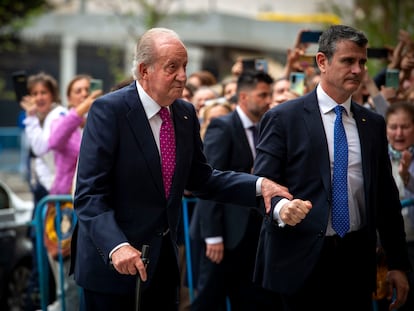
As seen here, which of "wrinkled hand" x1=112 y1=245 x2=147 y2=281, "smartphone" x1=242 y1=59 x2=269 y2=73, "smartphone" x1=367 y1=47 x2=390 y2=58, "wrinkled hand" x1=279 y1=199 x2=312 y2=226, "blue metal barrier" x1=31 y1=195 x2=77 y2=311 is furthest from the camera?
"smartphone" x1=242 y1=59 x2=269 y2=73

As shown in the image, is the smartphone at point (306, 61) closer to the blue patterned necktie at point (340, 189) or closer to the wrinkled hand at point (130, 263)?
the blue patterned necktie at point (340, 189)

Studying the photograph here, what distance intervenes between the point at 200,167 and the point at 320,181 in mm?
703

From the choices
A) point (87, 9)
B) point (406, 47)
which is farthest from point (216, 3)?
point (406, 47)

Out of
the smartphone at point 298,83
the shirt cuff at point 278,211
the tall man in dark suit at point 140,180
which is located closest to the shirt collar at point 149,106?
the tall man in dark suit at point 140,180

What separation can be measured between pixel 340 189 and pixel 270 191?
19.0 inches

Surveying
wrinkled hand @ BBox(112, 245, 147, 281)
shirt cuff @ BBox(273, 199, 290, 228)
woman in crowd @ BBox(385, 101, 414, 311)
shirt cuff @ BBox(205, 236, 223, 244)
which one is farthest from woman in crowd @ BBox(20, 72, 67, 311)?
wrinkled hand @ BBox(112, 245, 147, 281)

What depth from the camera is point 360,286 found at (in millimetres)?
5613

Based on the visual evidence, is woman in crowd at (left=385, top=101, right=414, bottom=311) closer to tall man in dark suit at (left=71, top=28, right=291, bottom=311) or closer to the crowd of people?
the crowd of people

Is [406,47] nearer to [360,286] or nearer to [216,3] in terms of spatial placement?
[360,286]

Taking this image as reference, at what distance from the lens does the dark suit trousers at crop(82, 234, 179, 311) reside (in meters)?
5.29

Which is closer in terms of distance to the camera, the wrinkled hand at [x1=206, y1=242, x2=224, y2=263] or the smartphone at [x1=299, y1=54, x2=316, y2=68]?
the wrinkled hand at [x1=206, y1=242, x2=224, y2=263]

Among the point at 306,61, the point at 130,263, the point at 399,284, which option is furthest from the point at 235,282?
the point at 130,263

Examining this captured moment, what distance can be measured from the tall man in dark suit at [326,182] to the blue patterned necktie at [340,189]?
1 centimetres

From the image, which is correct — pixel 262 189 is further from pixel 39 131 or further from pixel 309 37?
pixel 39 131
